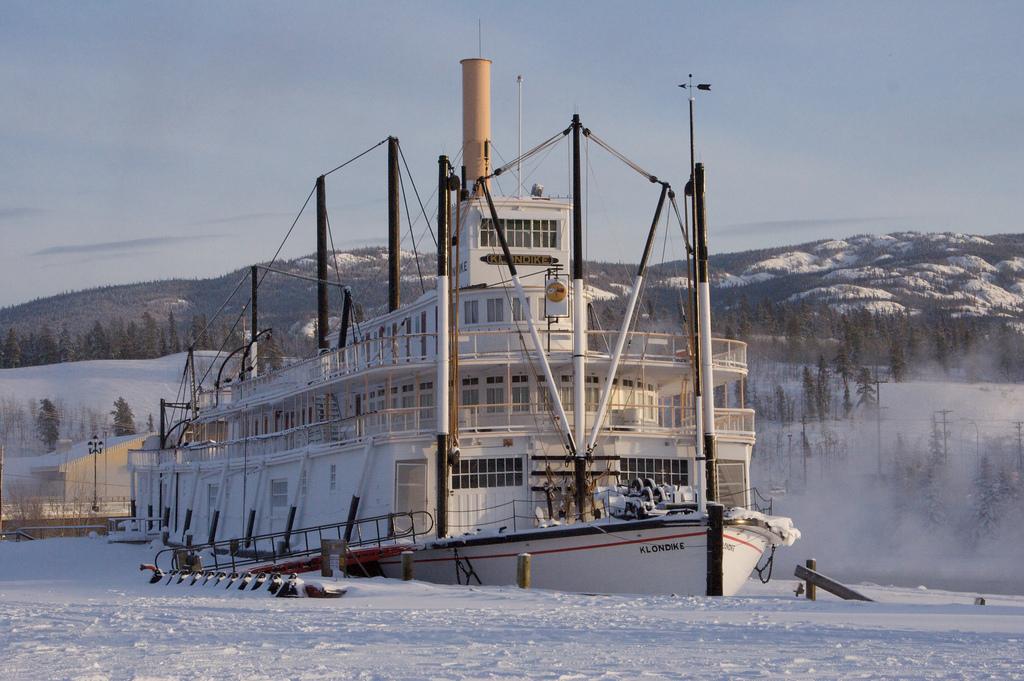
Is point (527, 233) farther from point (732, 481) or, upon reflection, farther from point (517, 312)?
point (732, 481)

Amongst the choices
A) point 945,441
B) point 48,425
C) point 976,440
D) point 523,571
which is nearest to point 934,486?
point 945,441

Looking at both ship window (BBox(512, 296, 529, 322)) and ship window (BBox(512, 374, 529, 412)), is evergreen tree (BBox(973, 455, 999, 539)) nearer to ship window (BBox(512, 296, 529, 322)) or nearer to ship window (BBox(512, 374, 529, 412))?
ship window (BBox(512, 296, 529, 322))

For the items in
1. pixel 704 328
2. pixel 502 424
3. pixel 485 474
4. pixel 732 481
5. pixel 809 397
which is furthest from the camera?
pixel 809 397

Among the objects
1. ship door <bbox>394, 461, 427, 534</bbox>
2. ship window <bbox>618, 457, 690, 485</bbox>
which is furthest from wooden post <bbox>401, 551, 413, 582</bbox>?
ship window <bbox>618, 457, 690, 485</bbox>

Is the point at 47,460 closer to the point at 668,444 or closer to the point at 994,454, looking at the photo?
the point at 994,454

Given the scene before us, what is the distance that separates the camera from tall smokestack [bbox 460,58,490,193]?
40.6 metres

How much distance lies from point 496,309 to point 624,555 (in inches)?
388

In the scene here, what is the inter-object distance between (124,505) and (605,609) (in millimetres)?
107430

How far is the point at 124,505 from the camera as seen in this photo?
122188mm

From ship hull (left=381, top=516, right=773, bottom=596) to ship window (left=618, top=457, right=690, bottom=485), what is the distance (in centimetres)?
489

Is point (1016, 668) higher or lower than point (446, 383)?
lower

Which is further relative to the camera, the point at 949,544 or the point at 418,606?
the point at 949,544

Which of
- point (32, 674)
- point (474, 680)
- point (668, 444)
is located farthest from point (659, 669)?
point (668, 444)

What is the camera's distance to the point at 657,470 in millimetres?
34219
